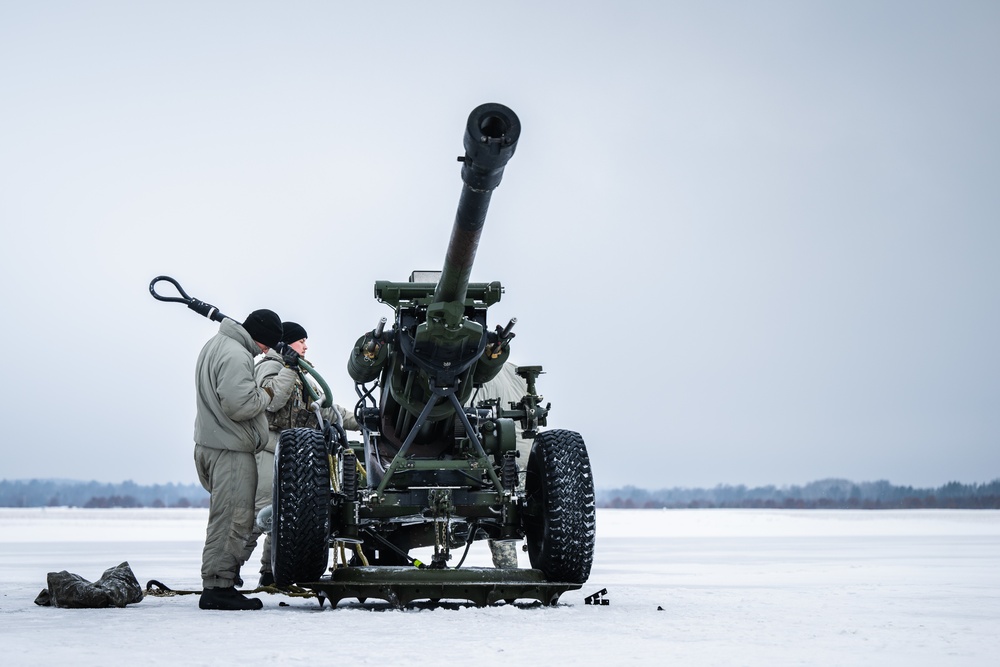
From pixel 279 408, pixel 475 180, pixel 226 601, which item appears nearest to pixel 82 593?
pixel 226 601

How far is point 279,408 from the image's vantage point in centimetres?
882

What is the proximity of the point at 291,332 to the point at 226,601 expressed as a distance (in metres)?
2.62

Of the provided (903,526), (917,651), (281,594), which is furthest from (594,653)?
(903,526)

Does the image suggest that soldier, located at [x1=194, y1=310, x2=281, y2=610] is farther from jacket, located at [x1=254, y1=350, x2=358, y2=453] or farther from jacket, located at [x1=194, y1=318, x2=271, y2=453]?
jacket, located at [x1=254, y1=350, x2=358, y2=453]

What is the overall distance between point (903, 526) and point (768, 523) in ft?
16.2

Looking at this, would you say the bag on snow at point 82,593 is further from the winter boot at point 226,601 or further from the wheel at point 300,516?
the wheel at point 300,516

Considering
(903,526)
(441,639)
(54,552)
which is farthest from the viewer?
(903,526)

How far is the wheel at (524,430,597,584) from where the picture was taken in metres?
7.92

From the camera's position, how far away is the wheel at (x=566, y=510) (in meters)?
7.92

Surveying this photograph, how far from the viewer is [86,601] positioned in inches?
295

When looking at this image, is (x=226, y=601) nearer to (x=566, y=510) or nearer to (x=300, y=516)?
(x=300, y=516)

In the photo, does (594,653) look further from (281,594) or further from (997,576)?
(997,576)

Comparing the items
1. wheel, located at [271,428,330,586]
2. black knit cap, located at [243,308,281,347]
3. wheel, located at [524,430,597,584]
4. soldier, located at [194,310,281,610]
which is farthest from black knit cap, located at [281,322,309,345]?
wheel, located at [524,430,597,584]

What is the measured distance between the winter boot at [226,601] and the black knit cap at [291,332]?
2.42 m
